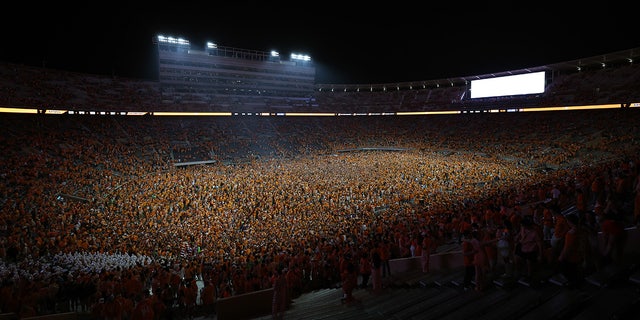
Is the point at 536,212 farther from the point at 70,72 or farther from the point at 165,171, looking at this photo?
the point at 70,72

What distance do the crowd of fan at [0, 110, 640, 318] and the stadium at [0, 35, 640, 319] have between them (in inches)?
4.3

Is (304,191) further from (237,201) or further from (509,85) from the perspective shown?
(509,85)

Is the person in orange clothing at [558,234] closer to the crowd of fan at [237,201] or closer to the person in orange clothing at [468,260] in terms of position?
the crowd of fan at [237,201]

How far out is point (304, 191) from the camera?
21.4 m

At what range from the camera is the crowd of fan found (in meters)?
8.45

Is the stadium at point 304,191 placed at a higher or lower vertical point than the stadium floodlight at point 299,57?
Answer: lower

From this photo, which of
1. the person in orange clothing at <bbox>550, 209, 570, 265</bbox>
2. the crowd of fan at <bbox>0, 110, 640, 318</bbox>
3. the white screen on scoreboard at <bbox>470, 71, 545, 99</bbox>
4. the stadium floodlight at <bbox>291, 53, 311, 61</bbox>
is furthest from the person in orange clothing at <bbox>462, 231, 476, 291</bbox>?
the stadium floodlight at <bbox>291, 53, 311, 61</bbox>

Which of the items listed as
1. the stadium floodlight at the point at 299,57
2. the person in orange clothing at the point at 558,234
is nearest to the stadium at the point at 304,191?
the person in orange clothing at the point at 558,234

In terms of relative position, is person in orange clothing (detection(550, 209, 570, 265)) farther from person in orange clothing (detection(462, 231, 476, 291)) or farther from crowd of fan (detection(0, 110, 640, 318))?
person in orange clothing (detection(462, 231, 476, 291))

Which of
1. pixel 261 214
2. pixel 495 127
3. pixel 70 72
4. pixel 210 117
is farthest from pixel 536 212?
pixel 70 72

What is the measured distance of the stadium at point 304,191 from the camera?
633 cm

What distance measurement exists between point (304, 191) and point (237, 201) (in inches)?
167

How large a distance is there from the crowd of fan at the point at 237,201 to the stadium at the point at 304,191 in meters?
0.11

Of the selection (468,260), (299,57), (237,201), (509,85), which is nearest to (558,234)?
(468,260)
